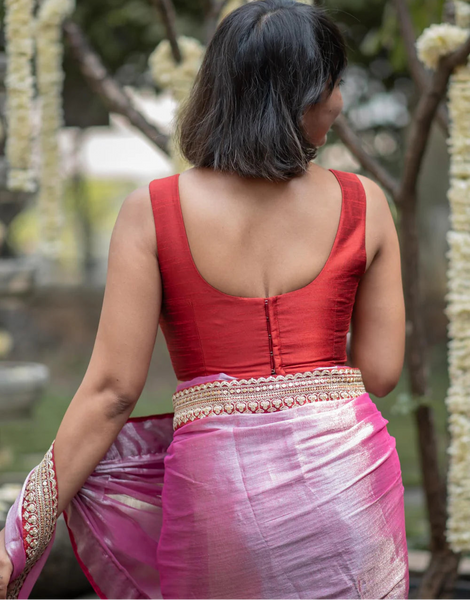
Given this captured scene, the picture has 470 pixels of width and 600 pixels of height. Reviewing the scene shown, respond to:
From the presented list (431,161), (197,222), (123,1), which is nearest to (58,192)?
(197,222)

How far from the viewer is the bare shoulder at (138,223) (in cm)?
129

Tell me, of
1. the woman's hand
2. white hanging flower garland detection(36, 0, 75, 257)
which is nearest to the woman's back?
the woman's hand

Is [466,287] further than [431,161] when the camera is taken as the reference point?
No

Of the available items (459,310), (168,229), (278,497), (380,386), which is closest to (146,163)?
(459,310)

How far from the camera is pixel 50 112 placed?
3102mm

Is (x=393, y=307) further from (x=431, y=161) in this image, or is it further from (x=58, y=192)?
(x=431, y=161)

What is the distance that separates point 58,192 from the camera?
129 inches

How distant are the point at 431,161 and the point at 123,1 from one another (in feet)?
14.7

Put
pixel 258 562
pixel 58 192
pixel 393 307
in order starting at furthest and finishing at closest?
pixel 58 192, pixel 393 307, pixel 258 562

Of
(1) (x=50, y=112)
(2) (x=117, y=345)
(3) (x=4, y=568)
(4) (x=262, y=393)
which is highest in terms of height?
(1) (x=50, y=112)

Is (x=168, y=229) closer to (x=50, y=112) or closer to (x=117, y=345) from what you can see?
(x=117, y=345)

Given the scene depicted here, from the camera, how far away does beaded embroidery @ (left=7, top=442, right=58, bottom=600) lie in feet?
4.28

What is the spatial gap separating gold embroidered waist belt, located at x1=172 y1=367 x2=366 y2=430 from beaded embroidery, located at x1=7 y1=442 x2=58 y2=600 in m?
0.24

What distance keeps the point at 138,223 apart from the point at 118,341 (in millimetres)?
198
